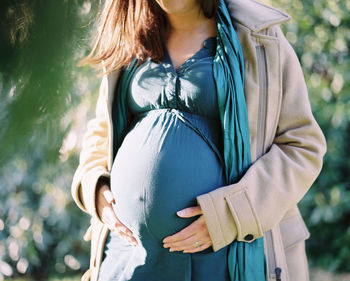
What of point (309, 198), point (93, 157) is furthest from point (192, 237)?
point (309, 198)

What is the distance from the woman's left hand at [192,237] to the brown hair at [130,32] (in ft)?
2.23

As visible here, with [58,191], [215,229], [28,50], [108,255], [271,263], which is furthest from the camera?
[58,191]

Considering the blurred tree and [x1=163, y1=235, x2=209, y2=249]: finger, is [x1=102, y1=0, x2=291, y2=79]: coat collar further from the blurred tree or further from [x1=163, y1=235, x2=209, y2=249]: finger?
the blurred tree

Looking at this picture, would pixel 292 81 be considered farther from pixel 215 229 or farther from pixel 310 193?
pixel 310 193

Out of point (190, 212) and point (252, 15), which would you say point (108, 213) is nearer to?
point (190, 212)

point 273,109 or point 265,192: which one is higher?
point 273,109

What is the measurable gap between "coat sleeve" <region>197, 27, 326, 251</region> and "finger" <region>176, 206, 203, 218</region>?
1.2 inches

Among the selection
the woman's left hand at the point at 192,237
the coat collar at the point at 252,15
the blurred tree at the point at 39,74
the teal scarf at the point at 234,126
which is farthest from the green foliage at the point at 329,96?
the blurred tree at the point at 39,74

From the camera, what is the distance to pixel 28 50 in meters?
0.72

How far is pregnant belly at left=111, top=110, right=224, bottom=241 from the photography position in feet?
5.94

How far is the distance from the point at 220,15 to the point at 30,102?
1393 mm

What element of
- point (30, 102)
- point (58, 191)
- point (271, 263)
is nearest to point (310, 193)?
point (58, 191)

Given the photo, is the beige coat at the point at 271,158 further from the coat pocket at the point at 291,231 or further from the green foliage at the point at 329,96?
the green foliage at the point at 329,96

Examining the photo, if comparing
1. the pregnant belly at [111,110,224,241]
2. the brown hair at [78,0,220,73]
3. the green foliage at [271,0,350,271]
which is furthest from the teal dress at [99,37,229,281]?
the green foliage at [271,0,350,271]
